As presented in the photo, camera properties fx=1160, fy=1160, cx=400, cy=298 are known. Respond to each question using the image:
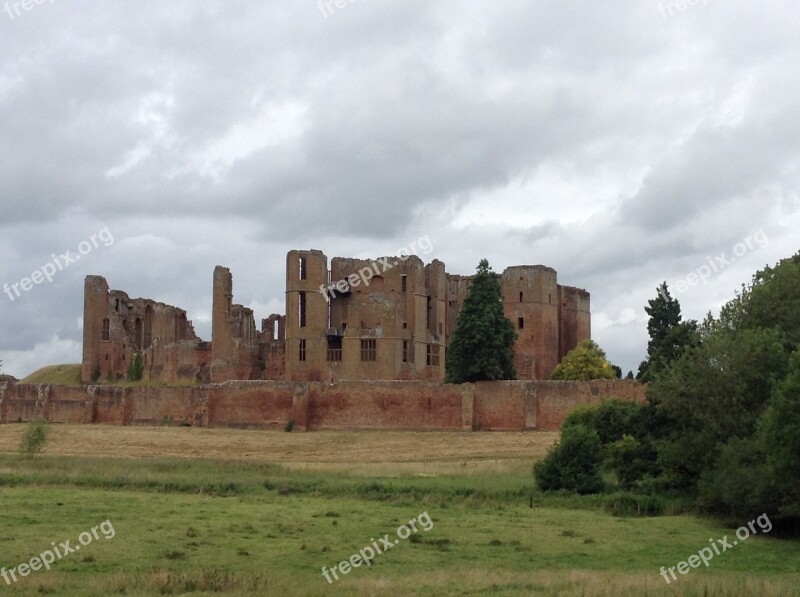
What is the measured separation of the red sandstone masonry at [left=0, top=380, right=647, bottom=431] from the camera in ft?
209

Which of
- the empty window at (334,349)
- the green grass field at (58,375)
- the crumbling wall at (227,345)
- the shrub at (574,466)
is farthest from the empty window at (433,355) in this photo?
the shrub at (574,466)

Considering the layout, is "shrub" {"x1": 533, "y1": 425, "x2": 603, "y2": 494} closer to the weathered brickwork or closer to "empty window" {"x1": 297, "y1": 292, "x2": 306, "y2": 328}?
the weathered brickwork

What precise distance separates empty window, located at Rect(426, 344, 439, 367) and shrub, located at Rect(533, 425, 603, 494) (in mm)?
46164

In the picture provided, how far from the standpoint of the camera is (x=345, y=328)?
84188 mm

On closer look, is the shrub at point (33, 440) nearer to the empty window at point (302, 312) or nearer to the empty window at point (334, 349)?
the empty window at point (302, 312)

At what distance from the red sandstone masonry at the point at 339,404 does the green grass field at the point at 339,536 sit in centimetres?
1602

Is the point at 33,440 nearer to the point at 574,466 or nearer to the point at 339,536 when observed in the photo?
the point at 574,466

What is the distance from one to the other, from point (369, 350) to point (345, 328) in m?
2.47

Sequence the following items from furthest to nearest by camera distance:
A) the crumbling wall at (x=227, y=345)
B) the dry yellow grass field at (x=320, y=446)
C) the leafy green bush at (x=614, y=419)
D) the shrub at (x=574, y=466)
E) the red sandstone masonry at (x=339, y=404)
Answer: the crumbling wall at (x=227, y=345), the red sandstone masonry at (x=339, y=404), the dry yellow grass field at (x=320, y=446), the leafy green bush at (x=614, y=419), the shrub at (x=574, y=466)

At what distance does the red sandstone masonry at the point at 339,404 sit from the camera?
209 feet

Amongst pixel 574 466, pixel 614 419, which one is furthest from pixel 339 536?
pixel 614 419

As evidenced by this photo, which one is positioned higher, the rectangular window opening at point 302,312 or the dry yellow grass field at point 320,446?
the rectangular window opening at point 302,312

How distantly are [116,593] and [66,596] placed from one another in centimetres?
89

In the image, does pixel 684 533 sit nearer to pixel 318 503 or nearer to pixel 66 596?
pixel 318 503
